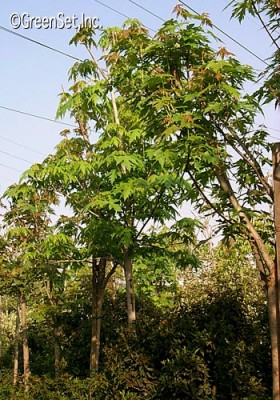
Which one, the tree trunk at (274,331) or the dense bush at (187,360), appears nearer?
the tree trunk at (274,331)

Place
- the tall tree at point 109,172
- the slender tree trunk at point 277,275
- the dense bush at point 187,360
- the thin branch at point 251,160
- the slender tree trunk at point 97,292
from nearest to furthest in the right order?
the slender tree trunk at point 277,275 → the thin branch at point 251,160 → the dense bush at point 187,360 → the tall tree at point 109,172 → the slender tree trunk at point 97,292

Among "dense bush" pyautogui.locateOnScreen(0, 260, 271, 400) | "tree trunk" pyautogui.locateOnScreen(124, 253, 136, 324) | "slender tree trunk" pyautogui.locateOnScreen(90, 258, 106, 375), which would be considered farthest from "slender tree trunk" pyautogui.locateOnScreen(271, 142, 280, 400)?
"slender tree trunk" pyautogui.locateOnScreen(90, 258, 106, 375)

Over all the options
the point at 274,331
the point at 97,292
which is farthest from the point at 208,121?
the point at 97,292

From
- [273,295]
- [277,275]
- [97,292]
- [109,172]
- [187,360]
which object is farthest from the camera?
[97,292]

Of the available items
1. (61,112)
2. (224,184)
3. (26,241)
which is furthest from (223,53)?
(26,241)

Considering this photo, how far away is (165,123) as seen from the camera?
15.4 feet

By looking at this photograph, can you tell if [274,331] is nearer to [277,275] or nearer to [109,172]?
[277,275]

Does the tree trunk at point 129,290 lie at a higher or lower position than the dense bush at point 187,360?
higher

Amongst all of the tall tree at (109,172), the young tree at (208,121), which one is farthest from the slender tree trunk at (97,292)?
the young tree at (208,121)

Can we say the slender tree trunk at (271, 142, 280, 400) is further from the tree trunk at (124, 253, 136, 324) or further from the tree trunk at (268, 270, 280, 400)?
the tree trunk at (124, 253, 136, 324)

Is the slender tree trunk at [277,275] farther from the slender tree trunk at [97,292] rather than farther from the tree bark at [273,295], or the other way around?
the slender tree trunk at [97,292]

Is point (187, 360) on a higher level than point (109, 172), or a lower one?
lower

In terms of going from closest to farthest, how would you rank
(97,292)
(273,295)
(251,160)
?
(273,295), (251,160), (97,292)

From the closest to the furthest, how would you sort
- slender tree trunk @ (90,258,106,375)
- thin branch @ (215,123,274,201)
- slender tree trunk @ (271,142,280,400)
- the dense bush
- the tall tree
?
1. slender tree trunk @ (271,142,280,400)
2. thin branch @ (215,123,274,201)
3. the dense bush
4. the tall tree
5. slender tree trunk @ (90,258,106,375)
